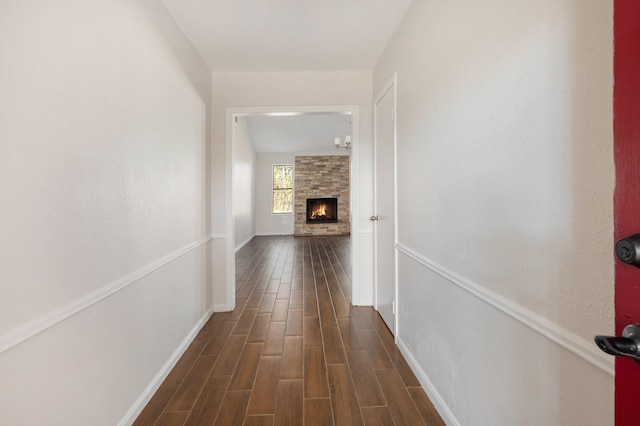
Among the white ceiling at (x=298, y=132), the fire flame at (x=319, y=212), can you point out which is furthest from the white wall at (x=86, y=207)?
the fire flame at (x=319, y=212)

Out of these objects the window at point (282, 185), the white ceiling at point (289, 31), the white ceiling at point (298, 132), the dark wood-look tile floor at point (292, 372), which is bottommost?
the dark wood-look tile floor at point (292, 372)

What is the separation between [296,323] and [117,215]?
1892 mm

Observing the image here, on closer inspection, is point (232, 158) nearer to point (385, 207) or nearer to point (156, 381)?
point (385, 207)

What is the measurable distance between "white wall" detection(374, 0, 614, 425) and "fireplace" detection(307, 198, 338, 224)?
7.82 meters

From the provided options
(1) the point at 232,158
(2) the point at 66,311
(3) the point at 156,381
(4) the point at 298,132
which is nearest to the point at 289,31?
(1) the point at 232,158

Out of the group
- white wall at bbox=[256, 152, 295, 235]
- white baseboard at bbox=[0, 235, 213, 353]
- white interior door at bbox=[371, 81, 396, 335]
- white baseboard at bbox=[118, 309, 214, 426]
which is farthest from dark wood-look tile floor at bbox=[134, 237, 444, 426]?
white wall at bbox=[256, 152, 295, 235]

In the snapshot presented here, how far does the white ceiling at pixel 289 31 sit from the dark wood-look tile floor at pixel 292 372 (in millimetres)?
2507

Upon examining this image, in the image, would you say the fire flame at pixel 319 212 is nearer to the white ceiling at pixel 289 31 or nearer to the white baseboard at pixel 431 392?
the white ceiling at pixel 289 31

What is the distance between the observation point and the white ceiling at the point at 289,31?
2162 mm

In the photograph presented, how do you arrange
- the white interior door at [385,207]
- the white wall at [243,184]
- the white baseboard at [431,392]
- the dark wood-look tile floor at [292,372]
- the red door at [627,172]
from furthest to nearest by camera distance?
1. the white wall at [243,184]
2. the white interior door at [385,207]
3. the dark wood-look tile floor at [292,372]
4. the white baseboard at [431,392]
5. the red door at [627,172]

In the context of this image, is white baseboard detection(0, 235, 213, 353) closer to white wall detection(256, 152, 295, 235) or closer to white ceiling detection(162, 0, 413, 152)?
white ceiling detection(162, 0, 413, 152)

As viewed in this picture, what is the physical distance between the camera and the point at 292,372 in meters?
2.12

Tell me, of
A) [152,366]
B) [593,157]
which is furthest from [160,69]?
[593,157]

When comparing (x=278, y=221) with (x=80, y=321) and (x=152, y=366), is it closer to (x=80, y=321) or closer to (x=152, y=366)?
(x=152, y=366)
